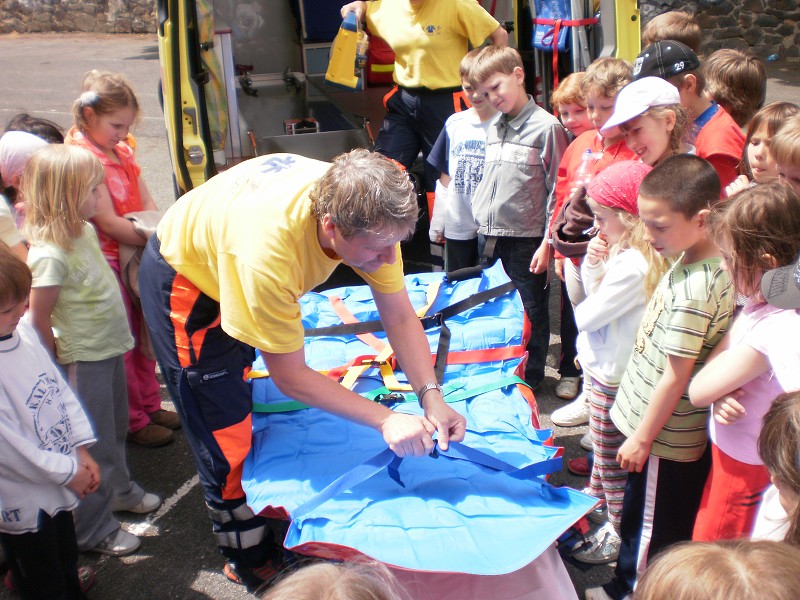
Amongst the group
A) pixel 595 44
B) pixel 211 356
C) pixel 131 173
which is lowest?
pixel 211 356

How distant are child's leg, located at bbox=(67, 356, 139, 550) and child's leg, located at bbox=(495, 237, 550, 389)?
71.6 inches

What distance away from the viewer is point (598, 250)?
2.62 meters

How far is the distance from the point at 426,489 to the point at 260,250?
83 cm

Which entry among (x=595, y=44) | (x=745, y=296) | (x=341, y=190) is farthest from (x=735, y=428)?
(x=595, y=44)

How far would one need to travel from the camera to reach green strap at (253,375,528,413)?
2.64m

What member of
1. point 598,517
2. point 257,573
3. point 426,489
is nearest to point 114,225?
point 257,573

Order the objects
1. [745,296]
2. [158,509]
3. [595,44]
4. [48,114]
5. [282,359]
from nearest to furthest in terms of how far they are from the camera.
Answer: [745,296] < [282,359] < [158,509] < [595,44] < [48,114]

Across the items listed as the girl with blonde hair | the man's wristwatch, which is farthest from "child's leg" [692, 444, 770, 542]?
the girl with blonde hair

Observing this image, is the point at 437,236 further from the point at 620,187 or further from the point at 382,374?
the point at 620,187

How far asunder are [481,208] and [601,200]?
100 centimetres

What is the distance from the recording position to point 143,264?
2434 millimetres

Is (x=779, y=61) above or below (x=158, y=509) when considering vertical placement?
above

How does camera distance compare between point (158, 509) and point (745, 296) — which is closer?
point (745, 296)

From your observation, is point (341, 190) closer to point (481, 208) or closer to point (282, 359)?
point (282, 359)
